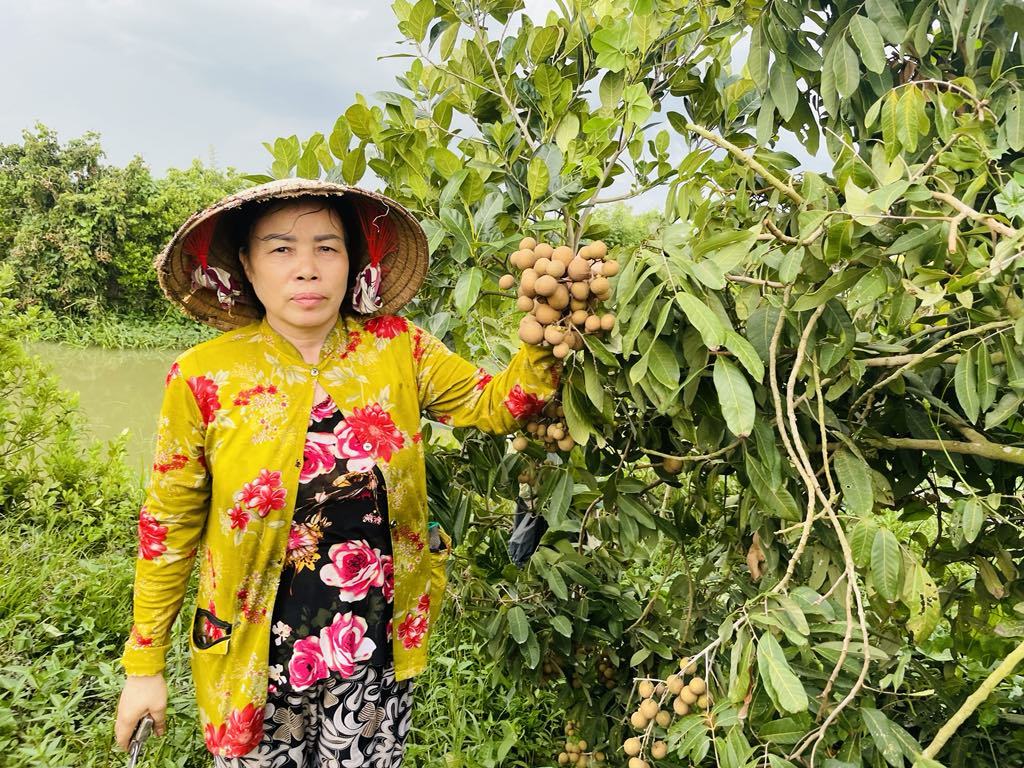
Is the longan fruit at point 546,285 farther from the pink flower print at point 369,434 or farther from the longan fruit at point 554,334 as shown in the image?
the pink flower print at point 369,434

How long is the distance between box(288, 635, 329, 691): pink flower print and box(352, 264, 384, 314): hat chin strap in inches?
20.7

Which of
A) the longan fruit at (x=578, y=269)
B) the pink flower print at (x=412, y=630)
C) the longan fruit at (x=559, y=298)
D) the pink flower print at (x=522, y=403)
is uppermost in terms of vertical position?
Result: the longan fruit at (x=578, y=269)

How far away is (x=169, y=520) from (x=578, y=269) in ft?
2.43

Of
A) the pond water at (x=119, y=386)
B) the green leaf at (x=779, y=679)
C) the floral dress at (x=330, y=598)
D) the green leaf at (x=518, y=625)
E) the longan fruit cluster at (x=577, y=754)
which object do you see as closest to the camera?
the green leaf at (x=779, y=679)

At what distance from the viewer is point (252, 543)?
1.10m

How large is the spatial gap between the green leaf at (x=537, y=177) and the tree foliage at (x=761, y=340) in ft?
0.07

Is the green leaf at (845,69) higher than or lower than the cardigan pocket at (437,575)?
higher

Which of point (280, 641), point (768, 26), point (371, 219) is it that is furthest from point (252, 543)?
point (768, 26)

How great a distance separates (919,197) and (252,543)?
3.18ft

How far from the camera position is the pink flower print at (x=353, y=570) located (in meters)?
1.14

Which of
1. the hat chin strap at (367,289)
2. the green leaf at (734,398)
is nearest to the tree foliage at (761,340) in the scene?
the green leaf at (734,398)

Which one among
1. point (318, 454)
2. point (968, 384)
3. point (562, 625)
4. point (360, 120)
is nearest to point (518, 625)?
point (562, 625)

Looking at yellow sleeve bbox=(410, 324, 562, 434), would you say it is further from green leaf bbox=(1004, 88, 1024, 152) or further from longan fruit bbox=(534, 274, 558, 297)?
green leaf bbox=(1004, 88, 1024, 152)

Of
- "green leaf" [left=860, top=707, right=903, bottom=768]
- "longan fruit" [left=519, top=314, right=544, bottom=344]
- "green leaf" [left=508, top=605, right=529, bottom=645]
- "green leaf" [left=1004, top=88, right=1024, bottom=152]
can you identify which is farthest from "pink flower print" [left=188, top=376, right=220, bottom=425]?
"green leaf" [left=1004, top=88, right=1024, bottom=152]
